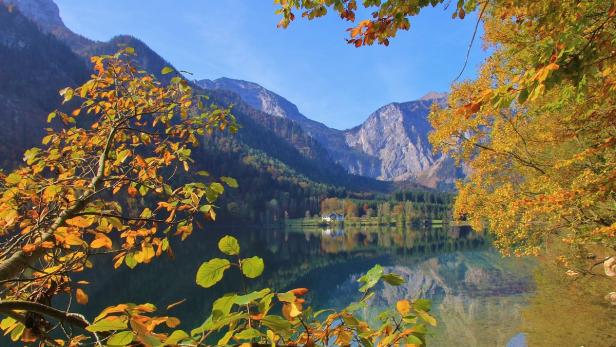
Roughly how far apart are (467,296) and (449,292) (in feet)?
10.4

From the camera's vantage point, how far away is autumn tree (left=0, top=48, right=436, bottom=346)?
5.55 ft

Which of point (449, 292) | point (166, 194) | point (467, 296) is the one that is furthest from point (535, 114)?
point (449, 292)

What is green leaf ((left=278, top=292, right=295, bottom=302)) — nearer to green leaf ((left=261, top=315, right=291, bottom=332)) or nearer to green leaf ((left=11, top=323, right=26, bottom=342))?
green leaf ((left=261, top=315, right=291, bottom=332))

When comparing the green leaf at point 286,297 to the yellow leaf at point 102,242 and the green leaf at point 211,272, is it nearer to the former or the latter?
the green leaf at point 211,272

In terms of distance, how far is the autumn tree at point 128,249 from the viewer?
1.69 m

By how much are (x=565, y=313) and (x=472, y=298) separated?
956cm

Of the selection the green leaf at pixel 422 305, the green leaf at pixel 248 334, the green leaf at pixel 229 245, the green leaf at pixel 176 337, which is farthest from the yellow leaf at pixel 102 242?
the green leaf at pixel 422 305

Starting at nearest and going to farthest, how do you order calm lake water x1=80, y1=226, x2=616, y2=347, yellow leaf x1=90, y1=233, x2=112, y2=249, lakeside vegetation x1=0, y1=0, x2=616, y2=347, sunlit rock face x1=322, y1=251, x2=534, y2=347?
1. lakeside vegetation x1=0, y1=0, x2=616, y2=347
2. yellow leaf x1=90, y1=233, x2=112, y2=249
3. calm lake water x1=80, y1=226, x2=616, y2=347
4. sunlit rock face x1=322, y1=251, x2=534, y2=347

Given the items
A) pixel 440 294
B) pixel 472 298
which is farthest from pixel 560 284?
pixel 440 294

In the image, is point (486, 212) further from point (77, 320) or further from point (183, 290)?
point (183, 290)

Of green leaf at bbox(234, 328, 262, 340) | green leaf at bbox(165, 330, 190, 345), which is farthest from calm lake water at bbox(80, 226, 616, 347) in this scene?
green leaf at bbox(165, 330, 190, 345)

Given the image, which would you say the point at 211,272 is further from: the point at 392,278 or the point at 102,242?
the point at 102,242

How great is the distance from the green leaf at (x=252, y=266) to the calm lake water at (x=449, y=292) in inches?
36.1

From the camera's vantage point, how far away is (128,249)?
3568 mm
